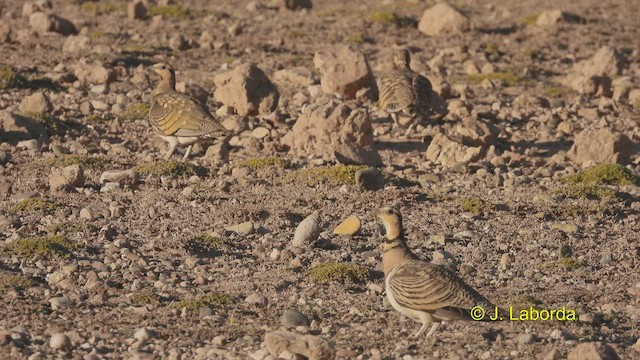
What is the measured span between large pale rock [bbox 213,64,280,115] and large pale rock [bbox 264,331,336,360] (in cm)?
1342

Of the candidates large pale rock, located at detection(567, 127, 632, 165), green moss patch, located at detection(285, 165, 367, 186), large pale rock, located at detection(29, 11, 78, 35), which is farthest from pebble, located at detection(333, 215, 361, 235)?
large pale rock, located at detection(29, 11, 78, 35)

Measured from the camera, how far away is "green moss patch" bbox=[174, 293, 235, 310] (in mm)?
15562

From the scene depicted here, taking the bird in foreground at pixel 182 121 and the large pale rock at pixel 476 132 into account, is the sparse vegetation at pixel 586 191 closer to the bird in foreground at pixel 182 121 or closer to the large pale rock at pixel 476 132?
the large pale rock at pixel 476 132

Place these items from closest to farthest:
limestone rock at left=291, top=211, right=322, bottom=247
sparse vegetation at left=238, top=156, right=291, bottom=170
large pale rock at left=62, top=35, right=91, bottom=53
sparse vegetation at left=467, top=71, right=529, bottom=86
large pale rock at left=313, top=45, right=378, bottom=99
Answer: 1. limestone rock at left=291, top=211, right=322, bottom=247
2. sparse vegetation at left=238, top=156, right=291, bottom=170
3. large pale rock at left=313, top=45, right=378, bottom=99
4. sparse vegetation at left=467, top=71, right=529, bottom=86
5. large pale rock at left=62, top=35, right=91, bottom=53

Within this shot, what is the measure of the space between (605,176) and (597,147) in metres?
1.77

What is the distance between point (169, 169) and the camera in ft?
73.1

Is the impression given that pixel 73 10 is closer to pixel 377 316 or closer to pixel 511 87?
pixel 511 87

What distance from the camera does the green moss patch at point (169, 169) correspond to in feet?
72.5

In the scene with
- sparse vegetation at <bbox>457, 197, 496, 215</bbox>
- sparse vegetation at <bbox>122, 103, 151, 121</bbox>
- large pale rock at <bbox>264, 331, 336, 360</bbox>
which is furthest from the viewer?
sparse vegetation at <bbox>122, 103, 151, 121</bbox>

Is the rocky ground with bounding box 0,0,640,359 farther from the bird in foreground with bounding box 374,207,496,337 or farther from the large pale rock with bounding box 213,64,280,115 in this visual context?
the bird in foreground with bounding box 374,207,496,337

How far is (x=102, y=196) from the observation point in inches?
822

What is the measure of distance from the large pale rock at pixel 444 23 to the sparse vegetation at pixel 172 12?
6425 mm

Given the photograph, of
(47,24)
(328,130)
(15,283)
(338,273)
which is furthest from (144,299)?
(47,24)

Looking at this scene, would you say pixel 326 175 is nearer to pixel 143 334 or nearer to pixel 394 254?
pixel 394 254
